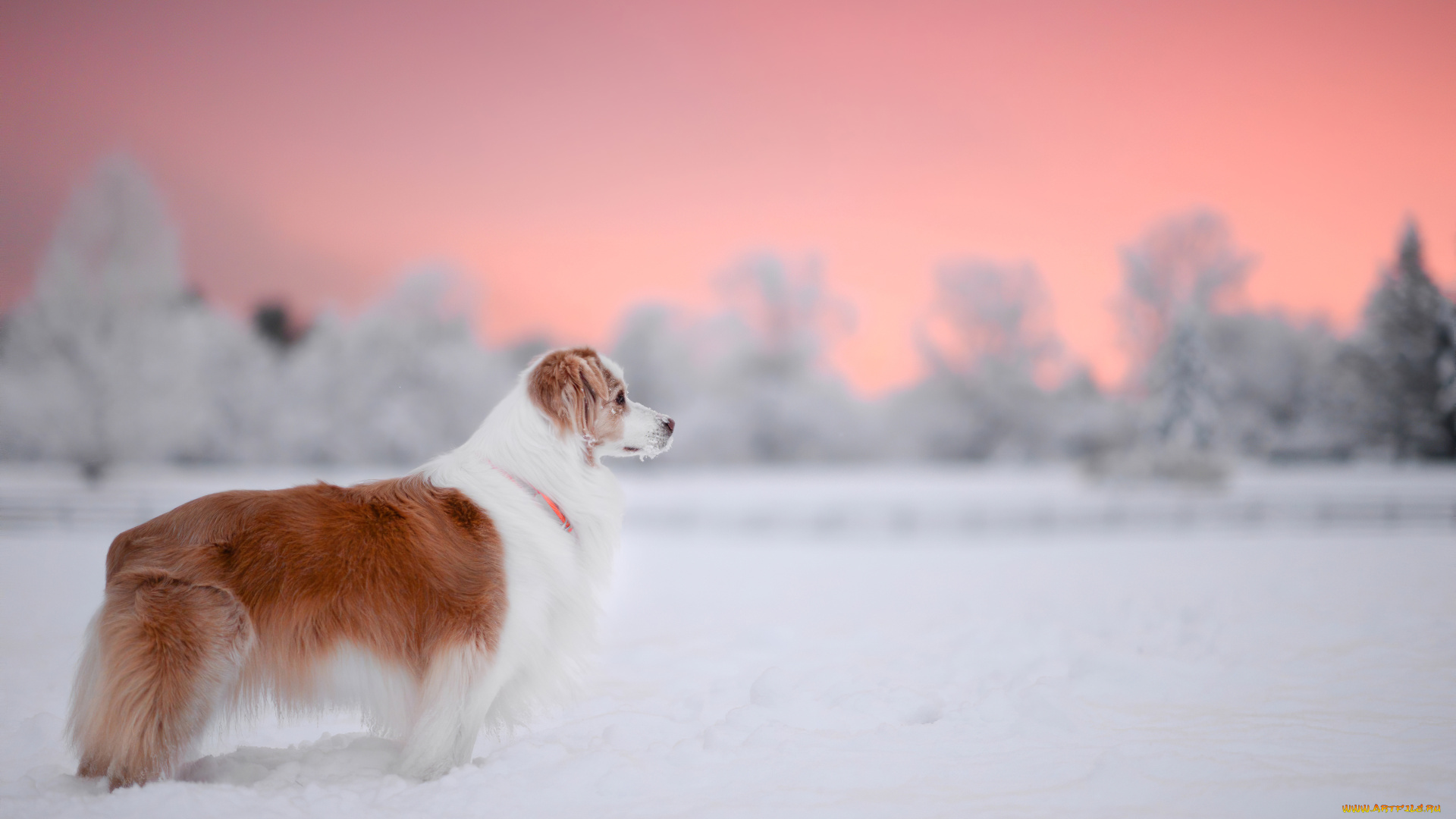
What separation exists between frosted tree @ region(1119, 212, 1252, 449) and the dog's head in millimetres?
22265

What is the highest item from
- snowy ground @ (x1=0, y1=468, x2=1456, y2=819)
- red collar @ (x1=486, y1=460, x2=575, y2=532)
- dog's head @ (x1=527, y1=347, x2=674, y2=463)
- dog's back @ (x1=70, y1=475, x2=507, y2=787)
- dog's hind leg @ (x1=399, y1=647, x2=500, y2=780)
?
dog's head @ (x1=527, y1=347, x2=674, y2=463)

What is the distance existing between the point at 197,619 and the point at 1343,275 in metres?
14.2

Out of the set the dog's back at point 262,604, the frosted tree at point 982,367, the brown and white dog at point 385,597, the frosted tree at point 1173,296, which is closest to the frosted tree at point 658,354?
the frosted tree at point 982,367

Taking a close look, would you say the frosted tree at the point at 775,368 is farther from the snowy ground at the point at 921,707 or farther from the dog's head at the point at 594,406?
the dog's head at the point at 594,406

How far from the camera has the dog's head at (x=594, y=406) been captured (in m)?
3.40

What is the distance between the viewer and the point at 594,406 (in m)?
3.50

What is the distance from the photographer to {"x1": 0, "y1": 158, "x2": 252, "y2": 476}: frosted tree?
14.7 meters

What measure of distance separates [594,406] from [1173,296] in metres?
25.7

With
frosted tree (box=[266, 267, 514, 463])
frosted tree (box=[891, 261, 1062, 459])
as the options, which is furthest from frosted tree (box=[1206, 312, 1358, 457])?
frosted tree (box=[266, 267, 514, 463])

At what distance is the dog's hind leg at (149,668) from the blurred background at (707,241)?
735 cm

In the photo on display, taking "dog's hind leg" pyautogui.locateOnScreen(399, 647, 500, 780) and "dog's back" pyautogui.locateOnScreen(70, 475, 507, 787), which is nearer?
"dog's back" pyautogui.locateOnScreen(70, 475, 507, 787)

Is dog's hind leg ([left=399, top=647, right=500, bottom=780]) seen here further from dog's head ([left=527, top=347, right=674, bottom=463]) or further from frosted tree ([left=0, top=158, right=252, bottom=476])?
frosted tree ([left=0, top=158, right=252, bottom=476])

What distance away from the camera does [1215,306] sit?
2330 centimetres

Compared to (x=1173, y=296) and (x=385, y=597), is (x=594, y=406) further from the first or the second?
(x=1173, y=296)
